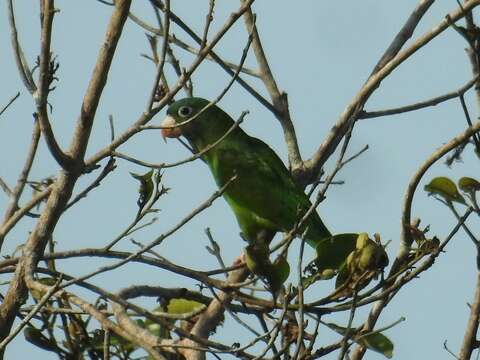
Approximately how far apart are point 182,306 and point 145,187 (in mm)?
551

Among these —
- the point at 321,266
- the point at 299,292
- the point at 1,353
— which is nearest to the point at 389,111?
the point at 321,266

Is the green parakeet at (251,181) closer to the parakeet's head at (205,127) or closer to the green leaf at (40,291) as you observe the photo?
the parakeet's head at (205,127)

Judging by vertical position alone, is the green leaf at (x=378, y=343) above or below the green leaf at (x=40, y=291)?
below

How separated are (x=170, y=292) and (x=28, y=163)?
3.42 feet

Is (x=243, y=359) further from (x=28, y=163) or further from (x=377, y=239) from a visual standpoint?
(x=28, y=163)

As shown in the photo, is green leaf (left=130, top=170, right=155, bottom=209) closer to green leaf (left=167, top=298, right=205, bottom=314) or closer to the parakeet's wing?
green leaf (left=167, top=298, right=205, bottom=314)

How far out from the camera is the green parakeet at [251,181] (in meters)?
5.76

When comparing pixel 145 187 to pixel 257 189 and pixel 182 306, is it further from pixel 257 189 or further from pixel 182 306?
pixel 257 189

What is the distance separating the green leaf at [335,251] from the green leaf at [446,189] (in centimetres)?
53

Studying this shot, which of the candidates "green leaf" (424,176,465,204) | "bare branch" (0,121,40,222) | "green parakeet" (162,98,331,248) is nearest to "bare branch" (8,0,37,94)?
"bare branch" (0,121,40,222)

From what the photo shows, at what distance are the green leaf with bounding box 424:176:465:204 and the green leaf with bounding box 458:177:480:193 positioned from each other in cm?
3

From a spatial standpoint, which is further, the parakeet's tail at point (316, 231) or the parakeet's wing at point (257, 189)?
the parakeet's wing at point (257, 189)

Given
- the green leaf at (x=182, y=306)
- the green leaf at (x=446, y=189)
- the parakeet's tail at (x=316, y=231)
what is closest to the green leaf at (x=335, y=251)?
the green leaf at (x=446, y=189)

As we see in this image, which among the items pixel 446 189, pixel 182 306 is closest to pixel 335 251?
pixel 446 189
